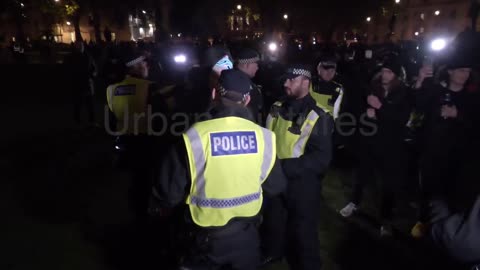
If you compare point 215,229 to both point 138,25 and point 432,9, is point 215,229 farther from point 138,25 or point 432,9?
point 432,9

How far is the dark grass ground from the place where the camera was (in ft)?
13.5

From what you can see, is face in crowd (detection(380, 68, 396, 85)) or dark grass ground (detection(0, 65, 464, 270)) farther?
face in crowd (detection(380, 68, 396, 85))

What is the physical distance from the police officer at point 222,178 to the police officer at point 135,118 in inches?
70.7

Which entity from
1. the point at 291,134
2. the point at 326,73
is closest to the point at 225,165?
the point at 291,134

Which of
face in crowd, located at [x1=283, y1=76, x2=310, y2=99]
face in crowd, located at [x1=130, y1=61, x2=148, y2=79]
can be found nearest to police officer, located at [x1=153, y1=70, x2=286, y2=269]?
face in crowd, located at [x1=283, y1=76, x2=310, y2=99]

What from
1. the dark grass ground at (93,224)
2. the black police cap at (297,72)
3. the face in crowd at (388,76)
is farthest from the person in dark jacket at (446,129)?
the black police cap at (297,72)

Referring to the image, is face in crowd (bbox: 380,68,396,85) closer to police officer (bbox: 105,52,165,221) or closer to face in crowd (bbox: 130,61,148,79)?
police officer (bbox: 105,52,165,221)

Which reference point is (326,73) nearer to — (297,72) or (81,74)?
(297,72)

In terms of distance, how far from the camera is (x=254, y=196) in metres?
2.47

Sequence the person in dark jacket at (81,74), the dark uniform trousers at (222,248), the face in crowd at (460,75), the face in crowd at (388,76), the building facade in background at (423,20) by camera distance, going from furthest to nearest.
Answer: the building facade in background at (423,20), the person in dark jacket at (81,74), the face in crowd at (388,76), the face in crowd at (460,75), the dark uniform trousers at (222,248)

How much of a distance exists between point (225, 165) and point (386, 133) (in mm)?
2884

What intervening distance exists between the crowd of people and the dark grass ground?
0.90 ft

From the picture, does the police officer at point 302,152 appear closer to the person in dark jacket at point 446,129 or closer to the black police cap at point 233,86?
the black police cap at point 233,86

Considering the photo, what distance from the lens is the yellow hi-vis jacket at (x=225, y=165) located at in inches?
88.3
